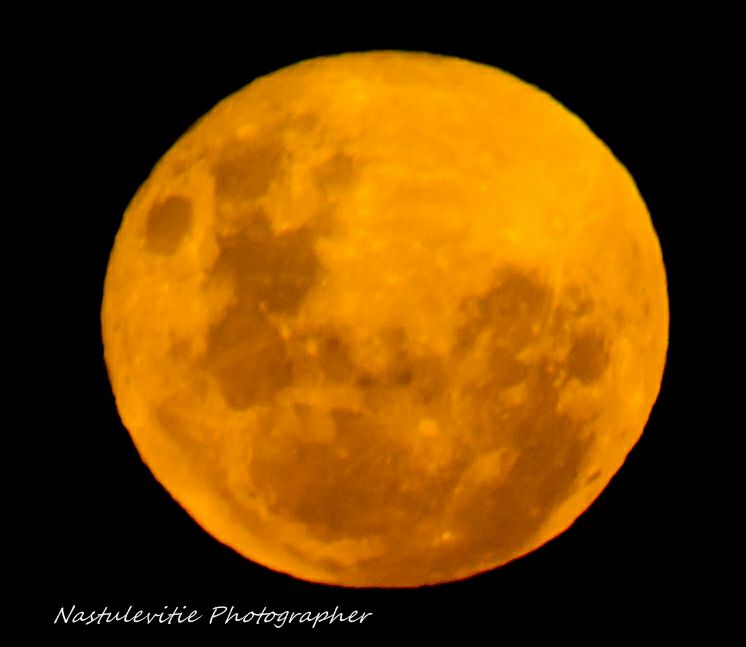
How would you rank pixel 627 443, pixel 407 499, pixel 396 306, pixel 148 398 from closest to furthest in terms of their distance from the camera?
1. pixel 396 306
2. pixel 407 499
3. pixel 148 398
4. pixel 627 443

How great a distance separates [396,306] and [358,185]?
408 millimetres

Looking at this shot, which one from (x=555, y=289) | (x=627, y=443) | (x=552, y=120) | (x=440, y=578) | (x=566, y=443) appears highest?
(x=552, y=120)

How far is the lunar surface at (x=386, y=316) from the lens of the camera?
275cm

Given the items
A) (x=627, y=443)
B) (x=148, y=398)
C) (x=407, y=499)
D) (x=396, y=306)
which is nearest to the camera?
(x=396, y=306)

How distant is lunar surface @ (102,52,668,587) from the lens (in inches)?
108

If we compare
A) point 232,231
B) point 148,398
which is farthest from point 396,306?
point 148,398

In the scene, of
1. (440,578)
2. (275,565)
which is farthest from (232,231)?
(440,578)

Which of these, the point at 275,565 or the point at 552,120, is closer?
the point at 552,120

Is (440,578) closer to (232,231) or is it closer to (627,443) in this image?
(627,443)

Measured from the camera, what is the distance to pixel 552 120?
10.3 feet

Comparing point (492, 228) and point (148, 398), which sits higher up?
point (492, 228)

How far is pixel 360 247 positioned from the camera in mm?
2730

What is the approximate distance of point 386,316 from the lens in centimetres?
271

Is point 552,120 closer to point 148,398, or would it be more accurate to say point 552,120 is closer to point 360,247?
point 360,247
